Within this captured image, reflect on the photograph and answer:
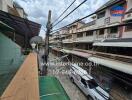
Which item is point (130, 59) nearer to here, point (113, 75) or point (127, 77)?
point (127, 77)

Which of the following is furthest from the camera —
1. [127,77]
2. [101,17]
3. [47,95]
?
[101,17]

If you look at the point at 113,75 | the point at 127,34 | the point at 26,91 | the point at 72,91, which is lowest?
the point at 72,91

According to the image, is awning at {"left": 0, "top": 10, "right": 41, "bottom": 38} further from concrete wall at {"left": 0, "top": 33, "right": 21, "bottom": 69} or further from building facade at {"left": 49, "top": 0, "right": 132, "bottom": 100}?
building facade at {"left": 49, "top": 0, "right": 132, "bottom": 100}

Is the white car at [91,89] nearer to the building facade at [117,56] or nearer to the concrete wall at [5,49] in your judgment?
the building facade at [117,56]

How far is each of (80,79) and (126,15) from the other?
6.69m

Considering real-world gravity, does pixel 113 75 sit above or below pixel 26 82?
below

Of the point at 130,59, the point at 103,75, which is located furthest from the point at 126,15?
the point at 103,75

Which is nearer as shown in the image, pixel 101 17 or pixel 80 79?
pixel 80 79

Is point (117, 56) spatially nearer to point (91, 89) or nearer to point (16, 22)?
point (91, 89)

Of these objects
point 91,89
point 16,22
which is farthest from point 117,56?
point 16,22

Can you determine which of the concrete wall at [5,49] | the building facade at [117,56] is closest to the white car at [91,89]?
the building facade at [117,56]

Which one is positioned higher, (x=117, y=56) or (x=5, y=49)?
(x=5, y=49)

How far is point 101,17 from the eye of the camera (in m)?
14.9

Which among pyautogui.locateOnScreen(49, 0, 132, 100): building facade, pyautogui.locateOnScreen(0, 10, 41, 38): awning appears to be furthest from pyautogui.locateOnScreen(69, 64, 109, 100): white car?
pyautogui.locateOnScreen(0, 10, 41, 38): awning
